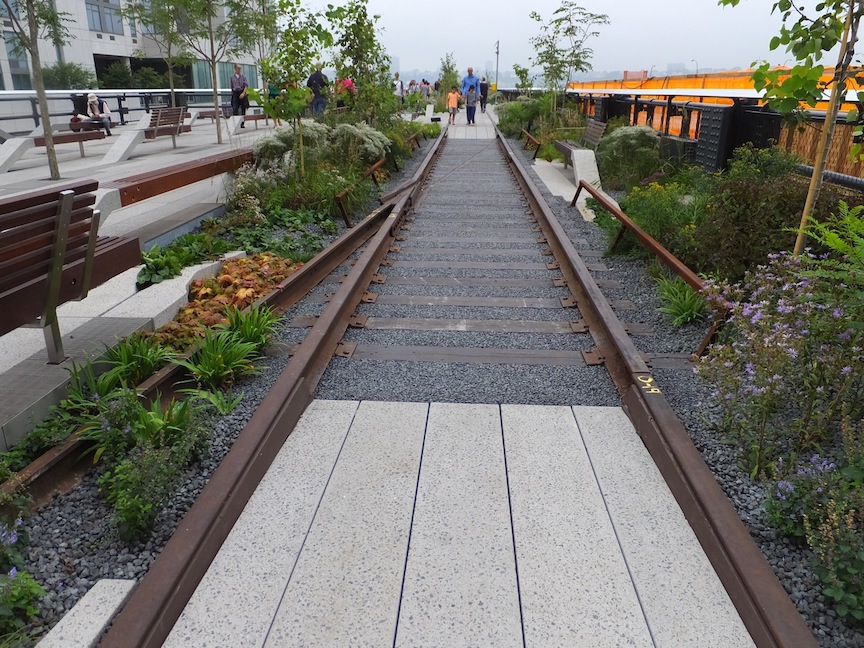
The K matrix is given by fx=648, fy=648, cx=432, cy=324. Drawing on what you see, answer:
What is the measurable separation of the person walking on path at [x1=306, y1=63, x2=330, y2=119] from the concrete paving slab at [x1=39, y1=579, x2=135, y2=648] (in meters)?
13.3

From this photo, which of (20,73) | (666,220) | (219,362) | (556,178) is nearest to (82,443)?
(219,362)

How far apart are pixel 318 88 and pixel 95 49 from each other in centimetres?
3624

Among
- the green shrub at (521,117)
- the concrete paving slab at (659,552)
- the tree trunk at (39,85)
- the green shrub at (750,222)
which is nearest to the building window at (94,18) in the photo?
the green shrub at (521,117)

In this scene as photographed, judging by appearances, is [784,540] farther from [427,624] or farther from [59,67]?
[59,67]

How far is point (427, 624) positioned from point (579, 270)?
434cm

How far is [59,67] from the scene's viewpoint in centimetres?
3234

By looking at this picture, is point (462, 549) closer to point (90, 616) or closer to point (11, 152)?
point (90, 616)

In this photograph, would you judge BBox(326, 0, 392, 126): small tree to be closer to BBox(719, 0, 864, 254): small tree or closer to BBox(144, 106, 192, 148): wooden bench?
BBox(144, 106, 192, 148): wooden bench

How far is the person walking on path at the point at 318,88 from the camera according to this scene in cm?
1509

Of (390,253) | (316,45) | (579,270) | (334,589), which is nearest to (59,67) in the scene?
(316,45)

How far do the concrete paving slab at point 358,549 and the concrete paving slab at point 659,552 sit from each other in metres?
0.90

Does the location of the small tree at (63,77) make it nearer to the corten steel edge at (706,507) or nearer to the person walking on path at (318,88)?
the person walking on path at (318,88)

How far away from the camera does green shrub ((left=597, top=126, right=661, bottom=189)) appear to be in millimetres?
11125

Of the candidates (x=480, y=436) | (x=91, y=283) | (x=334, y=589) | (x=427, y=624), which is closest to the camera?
(x=427, y=624)
